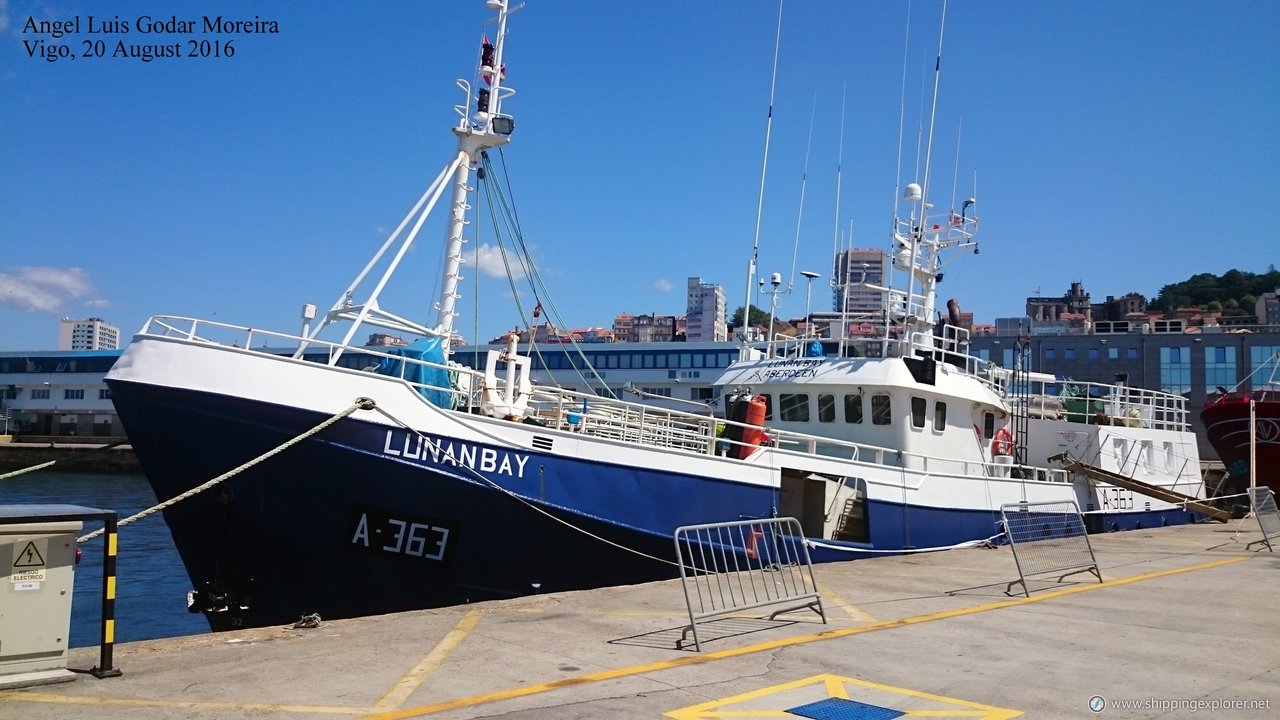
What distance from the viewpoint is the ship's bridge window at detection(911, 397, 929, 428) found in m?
15.9

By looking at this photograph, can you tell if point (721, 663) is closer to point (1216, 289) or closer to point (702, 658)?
point (702, 658)

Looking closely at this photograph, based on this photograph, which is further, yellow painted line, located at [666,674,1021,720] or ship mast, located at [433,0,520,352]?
ship mast, located at [433,0,520,352]

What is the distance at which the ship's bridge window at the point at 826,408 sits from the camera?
53.2 ft

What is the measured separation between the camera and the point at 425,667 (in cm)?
643

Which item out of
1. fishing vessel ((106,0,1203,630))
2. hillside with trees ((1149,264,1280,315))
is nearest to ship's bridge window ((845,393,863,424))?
fishing vessel ((106,0,1203,630))

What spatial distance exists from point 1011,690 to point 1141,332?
2228 inches

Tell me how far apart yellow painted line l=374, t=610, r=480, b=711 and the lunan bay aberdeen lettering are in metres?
2.10

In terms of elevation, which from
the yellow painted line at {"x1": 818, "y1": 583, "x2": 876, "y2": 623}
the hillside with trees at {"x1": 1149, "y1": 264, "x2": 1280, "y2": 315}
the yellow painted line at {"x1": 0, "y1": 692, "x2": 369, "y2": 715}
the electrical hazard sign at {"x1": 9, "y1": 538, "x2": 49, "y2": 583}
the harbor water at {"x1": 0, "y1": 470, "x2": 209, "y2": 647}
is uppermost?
the hillside with trees at {"x1": 1149, "y1": 264, "x2": 1280, "y2": 315}

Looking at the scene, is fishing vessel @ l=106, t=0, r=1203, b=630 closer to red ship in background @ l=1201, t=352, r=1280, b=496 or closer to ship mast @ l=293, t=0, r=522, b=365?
ship mast @ l=293, t=0, r=522, b=365

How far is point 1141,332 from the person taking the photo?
5522cm

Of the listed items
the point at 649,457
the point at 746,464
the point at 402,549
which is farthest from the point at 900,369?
the point at 402,549

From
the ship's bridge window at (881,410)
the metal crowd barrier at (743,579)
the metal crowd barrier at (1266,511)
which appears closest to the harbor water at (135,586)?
the metal crowd barrier at (743,579)

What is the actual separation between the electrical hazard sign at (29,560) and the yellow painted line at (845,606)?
640 centimetres

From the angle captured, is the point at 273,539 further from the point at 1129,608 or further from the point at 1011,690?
the point at 1129,608
